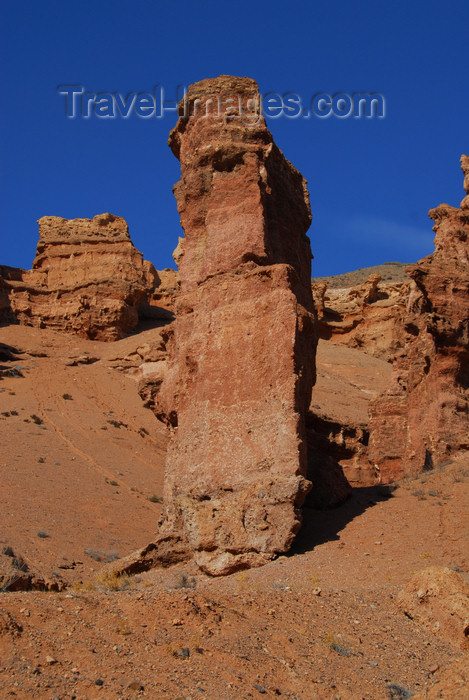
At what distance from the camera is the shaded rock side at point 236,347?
1141cm

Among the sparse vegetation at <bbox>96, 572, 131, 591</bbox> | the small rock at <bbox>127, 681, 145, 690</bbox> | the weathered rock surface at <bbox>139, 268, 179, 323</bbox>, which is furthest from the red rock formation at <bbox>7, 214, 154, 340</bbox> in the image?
the small rock at <bbox>127, 681, 145, 690</bbox>

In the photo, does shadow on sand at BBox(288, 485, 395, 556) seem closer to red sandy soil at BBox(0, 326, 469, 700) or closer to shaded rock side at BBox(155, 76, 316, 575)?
red sandy soil at BBox(0, 326, 469, 700)

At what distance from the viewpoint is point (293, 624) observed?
26.7ft

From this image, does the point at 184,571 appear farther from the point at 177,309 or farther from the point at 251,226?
the point at 251,226

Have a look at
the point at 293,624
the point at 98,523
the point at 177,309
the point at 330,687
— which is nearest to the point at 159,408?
the point at 177,309

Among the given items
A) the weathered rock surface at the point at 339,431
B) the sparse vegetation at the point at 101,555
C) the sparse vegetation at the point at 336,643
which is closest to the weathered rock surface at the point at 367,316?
the weathered rock surface at the point at 339,431

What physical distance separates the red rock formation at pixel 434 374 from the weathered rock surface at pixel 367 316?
75.9ft

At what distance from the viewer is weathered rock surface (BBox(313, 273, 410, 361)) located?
143 ft

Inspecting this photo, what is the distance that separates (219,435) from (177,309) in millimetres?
3433

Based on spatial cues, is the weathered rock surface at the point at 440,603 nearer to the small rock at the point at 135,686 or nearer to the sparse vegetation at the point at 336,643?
the sparse vegetation at the point at 336,643

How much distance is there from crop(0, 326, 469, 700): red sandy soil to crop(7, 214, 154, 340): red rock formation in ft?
64.6

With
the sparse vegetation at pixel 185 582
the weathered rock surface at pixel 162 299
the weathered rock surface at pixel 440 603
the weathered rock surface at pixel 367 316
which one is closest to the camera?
the weathered rock surface at pixel 440 603

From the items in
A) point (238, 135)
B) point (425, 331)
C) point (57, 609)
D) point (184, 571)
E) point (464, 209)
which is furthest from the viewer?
point (464, 209)

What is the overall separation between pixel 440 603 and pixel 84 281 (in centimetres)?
3551
